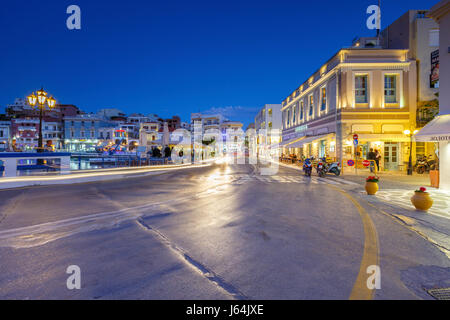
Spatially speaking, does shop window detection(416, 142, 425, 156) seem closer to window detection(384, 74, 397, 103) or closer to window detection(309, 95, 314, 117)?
window detection(384, 74, 397, 103)

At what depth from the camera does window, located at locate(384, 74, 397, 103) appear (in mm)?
23859

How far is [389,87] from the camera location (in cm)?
2392

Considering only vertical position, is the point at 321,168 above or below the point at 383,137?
below

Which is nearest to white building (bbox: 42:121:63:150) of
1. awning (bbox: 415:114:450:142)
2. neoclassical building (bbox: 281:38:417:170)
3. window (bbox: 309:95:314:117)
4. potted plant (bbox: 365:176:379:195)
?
window (bbox: 309:95:314:117)

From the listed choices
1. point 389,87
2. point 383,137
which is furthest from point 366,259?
point 389,87

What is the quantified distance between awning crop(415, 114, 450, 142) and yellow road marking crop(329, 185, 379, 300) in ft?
22.2

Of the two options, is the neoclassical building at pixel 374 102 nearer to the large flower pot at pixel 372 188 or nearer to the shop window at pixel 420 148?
the shop window at pixel 420 148

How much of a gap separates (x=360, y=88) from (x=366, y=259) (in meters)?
24.6

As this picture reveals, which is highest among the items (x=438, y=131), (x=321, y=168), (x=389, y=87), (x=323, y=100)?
(x=389, y=87)

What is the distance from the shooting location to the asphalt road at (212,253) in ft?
10.0

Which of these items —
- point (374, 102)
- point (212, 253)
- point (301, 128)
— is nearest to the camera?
point (212, 253)

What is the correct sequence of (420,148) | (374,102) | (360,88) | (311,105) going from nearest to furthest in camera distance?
(420,148), (374,102), (360,88), (311,105)

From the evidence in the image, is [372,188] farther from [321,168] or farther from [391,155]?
[391,155]
